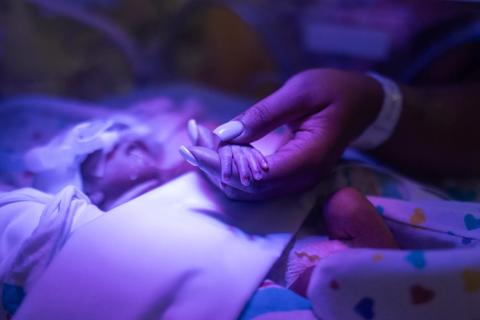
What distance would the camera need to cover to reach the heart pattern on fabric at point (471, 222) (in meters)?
0.74

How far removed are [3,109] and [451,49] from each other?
1196mm

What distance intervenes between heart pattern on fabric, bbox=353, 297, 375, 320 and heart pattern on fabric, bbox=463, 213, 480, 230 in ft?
0.82

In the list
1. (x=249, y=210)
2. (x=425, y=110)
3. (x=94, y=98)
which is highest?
(x=425, y=110)

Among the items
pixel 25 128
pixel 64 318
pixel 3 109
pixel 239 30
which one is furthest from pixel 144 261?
pixel 239 30

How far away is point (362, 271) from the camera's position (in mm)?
605

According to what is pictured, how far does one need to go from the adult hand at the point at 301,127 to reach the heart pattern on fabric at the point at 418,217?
0.55 ft

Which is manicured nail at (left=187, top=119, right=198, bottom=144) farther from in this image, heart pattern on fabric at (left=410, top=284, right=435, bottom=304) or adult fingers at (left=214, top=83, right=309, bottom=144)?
heart pattern on fabric at (left=410, top=284, right=435, bottom=304)

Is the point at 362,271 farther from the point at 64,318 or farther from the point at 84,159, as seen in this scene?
the point at 84,159

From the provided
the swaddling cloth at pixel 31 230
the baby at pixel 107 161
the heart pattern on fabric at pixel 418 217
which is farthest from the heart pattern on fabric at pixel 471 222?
the swaddling cloth at pixel 31 230

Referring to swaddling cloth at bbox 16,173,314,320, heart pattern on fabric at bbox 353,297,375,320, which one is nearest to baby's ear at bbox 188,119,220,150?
swaddling cloth at bbox 16,173,314,320

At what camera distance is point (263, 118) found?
0.74 m

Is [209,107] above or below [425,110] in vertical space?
below

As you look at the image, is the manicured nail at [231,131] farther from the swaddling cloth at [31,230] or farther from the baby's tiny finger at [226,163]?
the swaddling cloth at [31,230]

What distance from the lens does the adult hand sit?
715 millimetres
